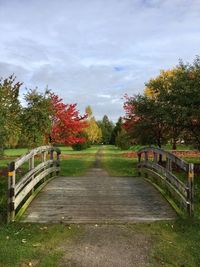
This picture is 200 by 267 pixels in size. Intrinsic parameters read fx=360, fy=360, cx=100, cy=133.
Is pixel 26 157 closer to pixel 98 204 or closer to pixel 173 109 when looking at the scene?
pixel 98 204

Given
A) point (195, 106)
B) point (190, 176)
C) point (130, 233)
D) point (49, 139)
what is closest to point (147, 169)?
point (195, 106)

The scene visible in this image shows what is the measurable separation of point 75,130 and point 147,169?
1648cm

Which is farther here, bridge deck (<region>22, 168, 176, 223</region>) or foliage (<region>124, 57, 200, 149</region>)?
foliage (<region>124, 57, 200, 149</region>)

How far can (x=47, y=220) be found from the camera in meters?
7.96

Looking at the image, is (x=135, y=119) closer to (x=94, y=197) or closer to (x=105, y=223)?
(x=94, y=197)

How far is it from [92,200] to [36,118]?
38.8ft

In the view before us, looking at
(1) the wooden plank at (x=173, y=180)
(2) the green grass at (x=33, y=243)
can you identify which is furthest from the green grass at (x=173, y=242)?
(2) the green grass at (x=33, y=243)

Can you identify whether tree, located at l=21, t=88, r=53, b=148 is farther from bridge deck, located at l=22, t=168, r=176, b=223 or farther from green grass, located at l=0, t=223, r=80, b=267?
green grass, located at l=0, t=223, r=80, b=267

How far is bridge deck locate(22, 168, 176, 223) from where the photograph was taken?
8.15 metres

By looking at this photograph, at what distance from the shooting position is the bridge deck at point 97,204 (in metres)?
8.15

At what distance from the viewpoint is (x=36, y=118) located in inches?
812

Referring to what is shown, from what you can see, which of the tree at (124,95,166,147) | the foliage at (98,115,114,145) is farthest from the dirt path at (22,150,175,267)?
the foliage at (98,115,114,145)

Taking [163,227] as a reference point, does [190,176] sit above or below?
above

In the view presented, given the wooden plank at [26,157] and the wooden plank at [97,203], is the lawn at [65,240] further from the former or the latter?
the wooden plank at [26,157]
